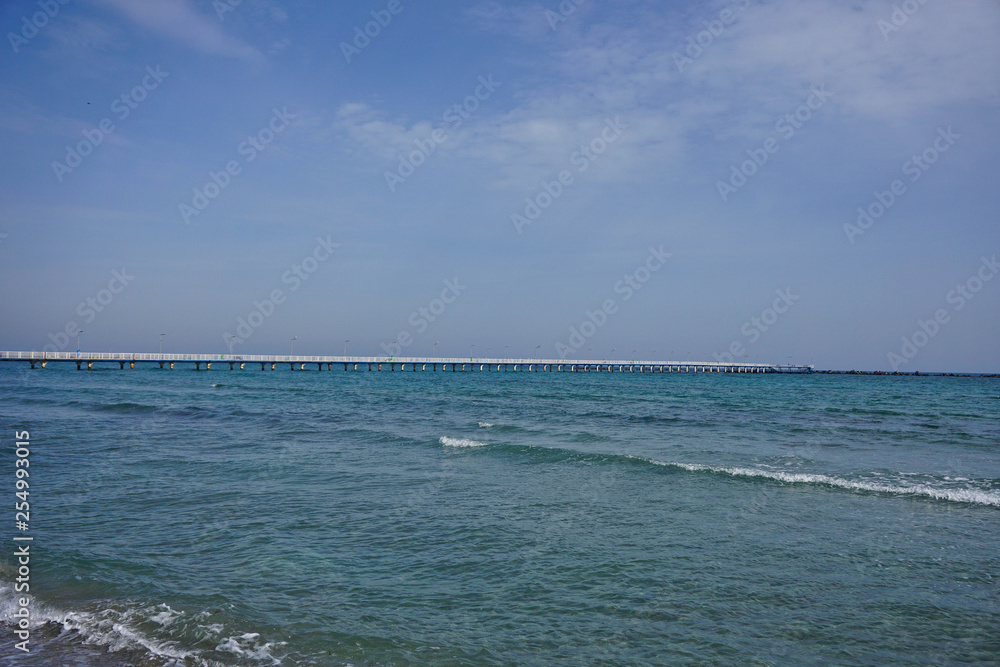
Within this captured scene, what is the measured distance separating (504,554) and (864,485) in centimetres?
972

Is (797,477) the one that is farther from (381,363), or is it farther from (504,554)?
(381,363)

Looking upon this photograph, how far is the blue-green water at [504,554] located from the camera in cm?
639

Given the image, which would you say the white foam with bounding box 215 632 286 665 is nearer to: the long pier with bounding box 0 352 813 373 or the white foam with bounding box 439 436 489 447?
the white foam with bounding box 439 436 489 447

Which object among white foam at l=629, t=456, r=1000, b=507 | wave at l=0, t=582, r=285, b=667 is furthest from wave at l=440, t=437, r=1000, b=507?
wave at l=0, t=582, r=285, b=667

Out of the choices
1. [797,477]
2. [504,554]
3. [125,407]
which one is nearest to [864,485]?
[797,477]

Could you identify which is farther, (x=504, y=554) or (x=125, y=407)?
(x=125, y=407)

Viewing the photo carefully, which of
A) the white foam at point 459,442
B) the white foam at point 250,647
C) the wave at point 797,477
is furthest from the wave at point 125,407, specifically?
the white foam at point 250,647

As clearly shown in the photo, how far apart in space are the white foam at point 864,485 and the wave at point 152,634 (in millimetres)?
11962

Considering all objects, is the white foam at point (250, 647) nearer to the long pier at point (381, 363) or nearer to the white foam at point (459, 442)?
the white foam at point (459, 442)

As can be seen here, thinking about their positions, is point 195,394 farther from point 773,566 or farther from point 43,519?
point 773,566

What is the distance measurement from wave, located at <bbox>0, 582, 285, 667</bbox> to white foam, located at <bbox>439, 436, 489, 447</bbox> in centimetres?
1293

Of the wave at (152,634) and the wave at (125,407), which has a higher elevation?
the wave at (152,634)

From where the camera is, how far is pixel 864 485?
14.2m

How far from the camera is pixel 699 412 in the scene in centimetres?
3284
